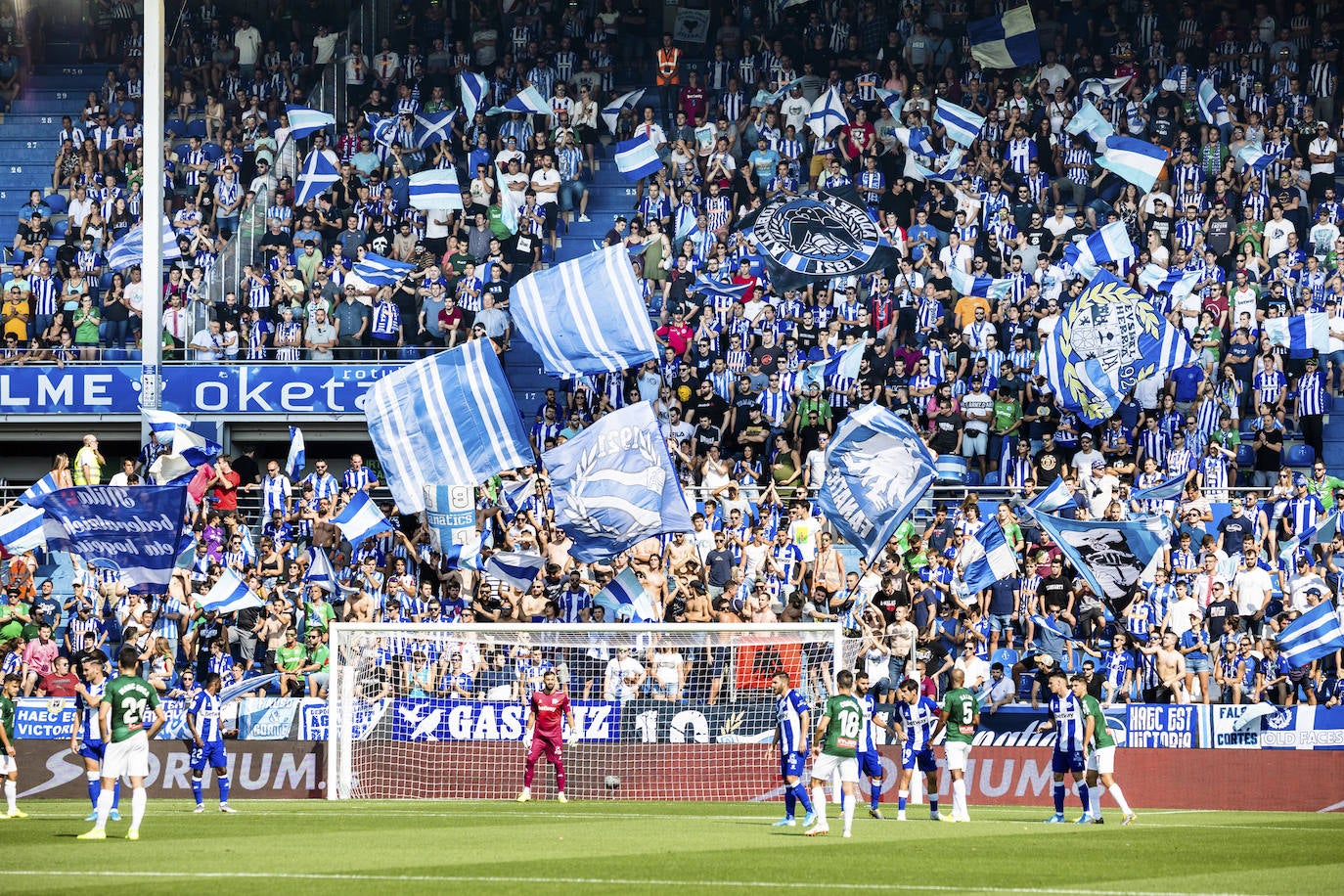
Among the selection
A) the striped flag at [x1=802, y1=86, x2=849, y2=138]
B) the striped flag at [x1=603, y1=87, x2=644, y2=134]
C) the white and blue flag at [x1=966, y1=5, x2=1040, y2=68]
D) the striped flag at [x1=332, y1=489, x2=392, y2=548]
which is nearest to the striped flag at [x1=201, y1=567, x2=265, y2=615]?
the striped flag at [x1=332, y1=489, x2=392, y2=548]

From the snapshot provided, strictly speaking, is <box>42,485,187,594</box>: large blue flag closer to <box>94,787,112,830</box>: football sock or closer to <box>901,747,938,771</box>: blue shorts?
<box>94,787,112,830</box>: football sock

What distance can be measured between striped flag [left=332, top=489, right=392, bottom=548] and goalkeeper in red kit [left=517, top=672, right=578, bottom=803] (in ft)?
13.6

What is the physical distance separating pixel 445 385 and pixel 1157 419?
9637mm

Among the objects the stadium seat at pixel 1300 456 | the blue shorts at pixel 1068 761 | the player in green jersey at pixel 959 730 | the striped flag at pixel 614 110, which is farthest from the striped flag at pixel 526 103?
the blue shorts at pixel 1068 761

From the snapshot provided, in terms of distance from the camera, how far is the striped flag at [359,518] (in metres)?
25.4

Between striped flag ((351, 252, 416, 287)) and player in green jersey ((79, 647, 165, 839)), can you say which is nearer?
player in green jersey ((79, 647, 165, 839))

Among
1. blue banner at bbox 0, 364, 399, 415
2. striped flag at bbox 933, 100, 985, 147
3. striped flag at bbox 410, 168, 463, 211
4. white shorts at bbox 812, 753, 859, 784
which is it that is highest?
striped flag at bbox 933, 100, 985, 147

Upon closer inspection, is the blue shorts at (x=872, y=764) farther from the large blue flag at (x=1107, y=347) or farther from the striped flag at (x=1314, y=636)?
the large blue flag at (x=1107, y=347)

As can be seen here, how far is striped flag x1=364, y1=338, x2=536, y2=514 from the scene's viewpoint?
24406 millimetres

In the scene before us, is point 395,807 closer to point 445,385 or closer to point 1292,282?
point 445,385

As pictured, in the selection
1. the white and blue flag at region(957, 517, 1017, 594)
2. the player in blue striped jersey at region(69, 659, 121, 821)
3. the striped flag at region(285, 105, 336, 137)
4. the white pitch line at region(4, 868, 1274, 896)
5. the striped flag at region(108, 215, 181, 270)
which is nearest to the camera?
the white pitch line at region(4, 868, 1274, 896)

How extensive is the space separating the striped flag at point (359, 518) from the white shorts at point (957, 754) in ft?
29.1

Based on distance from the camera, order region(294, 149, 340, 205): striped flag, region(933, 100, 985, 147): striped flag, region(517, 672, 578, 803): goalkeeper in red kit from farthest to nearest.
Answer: region(294, 149, 340, 205): striped flag < region(933, 100, 985, 147): striped flag < region(517, 672, 578, 803): goalkeeper in red kit

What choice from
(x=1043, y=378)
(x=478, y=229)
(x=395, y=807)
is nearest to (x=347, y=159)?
(x=478, y=229)
